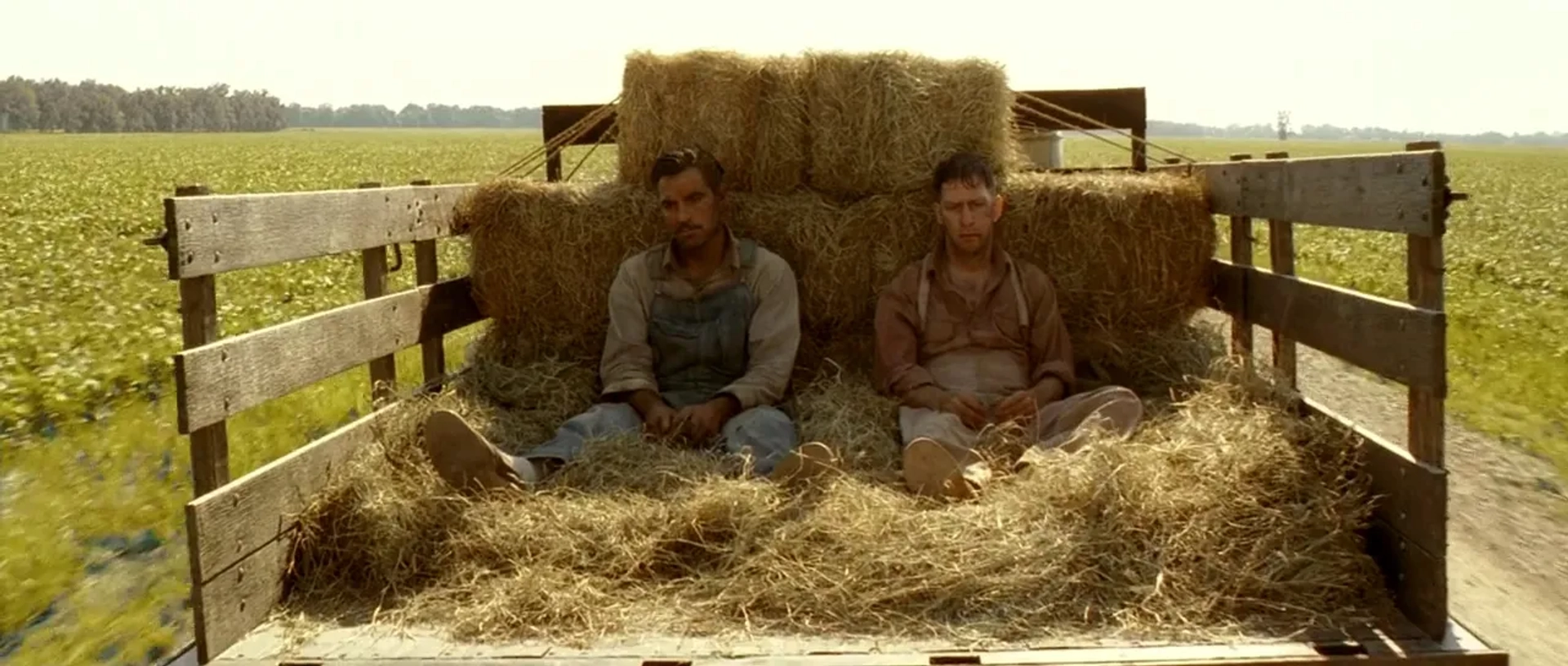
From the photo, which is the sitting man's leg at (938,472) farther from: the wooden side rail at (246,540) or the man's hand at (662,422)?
the wooden side rail at (246,540)

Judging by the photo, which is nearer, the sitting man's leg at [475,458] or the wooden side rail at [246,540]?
the wooden side rail at [246,540]

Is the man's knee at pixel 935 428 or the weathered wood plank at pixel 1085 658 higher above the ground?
the man's knee at pixel 935 428

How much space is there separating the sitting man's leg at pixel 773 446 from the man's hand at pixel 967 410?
53 cm

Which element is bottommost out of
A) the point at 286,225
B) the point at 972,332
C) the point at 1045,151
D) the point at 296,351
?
the point at 972,332

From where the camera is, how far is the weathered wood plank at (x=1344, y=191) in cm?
296

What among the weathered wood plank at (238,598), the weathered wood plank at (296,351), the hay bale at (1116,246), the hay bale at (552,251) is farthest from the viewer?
the hay bale at (552,251)

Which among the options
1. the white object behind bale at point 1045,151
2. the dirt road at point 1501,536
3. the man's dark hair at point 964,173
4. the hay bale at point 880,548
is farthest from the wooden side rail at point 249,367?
the white object behind bale at point 1045,151

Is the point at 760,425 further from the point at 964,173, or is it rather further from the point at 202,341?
the point at 202,341

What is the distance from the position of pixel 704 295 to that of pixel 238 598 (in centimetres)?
212

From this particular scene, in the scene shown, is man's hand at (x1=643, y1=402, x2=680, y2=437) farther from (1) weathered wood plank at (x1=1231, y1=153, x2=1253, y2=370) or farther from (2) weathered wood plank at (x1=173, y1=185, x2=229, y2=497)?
(1) weathered wood plank at (x1=1231, y1=153, x2=1253, y2=370)

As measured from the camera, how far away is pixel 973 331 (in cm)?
466

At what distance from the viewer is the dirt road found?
3.63 meters

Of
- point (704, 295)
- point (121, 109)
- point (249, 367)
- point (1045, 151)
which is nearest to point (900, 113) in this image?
point (704, 295)

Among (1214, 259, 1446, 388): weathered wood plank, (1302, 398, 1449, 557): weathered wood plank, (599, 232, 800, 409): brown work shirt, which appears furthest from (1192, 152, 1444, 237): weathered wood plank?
(599, 232, 800, 409): brown work shirt
